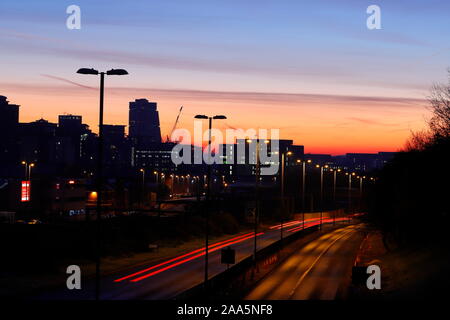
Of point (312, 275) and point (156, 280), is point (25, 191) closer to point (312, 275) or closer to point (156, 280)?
point (156, 280)

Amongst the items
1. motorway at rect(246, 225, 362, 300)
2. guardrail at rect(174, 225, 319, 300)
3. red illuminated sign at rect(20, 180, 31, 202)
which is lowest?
motorway at rect(246, 225, 362, 300)

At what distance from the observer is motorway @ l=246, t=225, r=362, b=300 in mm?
34253

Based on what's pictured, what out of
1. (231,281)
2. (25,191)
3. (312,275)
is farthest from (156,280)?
(25,191)

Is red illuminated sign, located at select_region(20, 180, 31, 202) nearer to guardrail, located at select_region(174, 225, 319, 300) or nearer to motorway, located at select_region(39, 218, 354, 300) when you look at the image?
motorway, located at select_region(39, 218, 354, 300)

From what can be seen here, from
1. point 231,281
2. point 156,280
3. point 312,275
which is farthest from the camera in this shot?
point 312,275

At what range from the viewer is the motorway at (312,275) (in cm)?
3425

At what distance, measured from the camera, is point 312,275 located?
43000mm

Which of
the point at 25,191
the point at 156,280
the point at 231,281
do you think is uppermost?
the point at 25,191

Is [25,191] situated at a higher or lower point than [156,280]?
higher

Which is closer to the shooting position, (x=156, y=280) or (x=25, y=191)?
(x=156, y=280)

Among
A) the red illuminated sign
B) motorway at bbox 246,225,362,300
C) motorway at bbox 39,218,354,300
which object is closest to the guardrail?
motorway at bbox 246,225,362,300

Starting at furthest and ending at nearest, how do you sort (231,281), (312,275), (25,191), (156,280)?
1. (25,191)
2. (312,275)
3. (156,280)
4. (231,281)

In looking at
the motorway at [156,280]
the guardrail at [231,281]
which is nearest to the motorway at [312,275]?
the guardrail at [231,281]

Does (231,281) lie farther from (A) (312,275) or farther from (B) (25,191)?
(B) (25,191)
